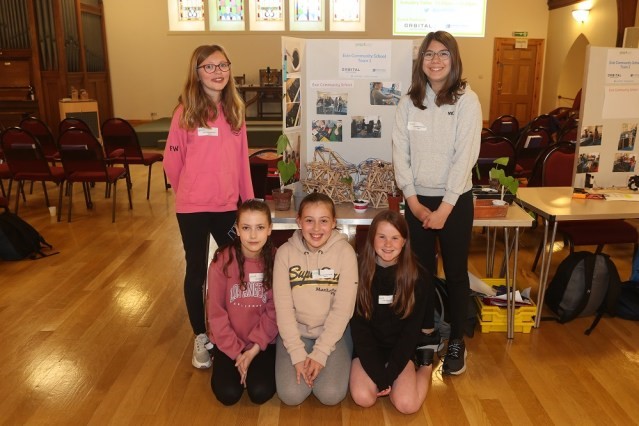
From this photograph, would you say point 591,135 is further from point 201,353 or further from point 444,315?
point 201,353

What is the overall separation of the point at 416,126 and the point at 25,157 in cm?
422

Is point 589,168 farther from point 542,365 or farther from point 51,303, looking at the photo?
point 51,303

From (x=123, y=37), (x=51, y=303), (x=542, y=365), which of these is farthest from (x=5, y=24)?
(x=542, y=365)

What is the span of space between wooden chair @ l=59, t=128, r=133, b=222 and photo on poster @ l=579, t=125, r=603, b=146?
153 inches

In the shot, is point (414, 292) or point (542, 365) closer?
point (414, 292)

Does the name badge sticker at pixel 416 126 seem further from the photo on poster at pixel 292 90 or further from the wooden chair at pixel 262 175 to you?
the wooden chair at pixel 262 175

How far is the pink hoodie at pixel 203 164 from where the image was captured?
2486mm

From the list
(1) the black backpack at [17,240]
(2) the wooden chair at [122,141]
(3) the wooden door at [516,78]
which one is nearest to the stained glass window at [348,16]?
(3) the wooden door at [516,78]

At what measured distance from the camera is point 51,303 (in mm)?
3371

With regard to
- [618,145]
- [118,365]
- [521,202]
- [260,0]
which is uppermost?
[260,0]

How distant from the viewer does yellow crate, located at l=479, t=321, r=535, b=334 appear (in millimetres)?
2977

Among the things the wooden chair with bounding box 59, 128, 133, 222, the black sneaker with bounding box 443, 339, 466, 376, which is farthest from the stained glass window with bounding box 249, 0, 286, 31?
the black sneaker with bounding box 443, 339, 466, 376

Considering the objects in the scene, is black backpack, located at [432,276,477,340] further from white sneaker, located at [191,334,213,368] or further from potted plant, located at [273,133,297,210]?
white sneaker, located at [191,334,213,368]

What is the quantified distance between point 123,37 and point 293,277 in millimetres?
10803
